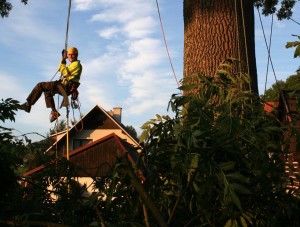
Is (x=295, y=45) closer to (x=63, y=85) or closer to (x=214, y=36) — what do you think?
(x=214, y=36)

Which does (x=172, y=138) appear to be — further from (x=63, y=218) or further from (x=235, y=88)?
(x=63, y=218)

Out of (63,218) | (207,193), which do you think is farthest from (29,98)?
(207,193)

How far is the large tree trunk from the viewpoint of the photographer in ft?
18.8

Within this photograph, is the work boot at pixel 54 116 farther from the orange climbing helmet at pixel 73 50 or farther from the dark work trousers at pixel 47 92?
the orange climbing helmet at pixel 73 50

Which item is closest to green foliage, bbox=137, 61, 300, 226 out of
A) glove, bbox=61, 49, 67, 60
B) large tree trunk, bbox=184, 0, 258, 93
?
large tree trunk, bbox=184, 0, 258, 93

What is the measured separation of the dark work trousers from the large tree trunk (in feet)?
6.67

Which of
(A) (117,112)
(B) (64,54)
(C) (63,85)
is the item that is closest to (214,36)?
(B) (64,54)

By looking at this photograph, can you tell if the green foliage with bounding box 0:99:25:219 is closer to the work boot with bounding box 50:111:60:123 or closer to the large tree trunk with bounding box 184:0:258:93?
the large tree trunk with bounding box 184:0:258:93

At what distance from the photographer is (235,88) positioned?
184 centimetres

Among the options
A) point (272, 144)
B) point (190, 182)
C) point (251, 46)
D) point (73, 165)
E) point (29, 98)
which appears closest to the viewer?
point (190, 182)

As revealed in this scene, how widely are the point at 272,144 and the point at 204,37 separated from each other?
4378 millimetres

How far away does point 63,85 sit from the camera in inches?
273

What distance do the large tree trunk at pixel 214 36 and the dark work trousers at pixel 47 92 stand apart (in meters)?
2.03

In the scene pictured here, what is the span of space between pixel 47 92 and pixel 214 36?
2.60 meters
